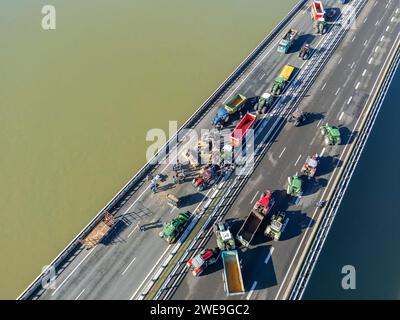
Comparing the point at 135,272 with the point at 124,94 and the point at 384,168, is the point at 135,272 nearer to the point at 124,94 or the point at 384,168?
the point at 124,94

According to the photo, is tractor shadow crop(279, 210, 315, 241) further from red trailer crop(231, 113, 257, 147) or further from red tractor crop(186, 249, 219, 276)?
red trailer crop(231, 113, 257, 147)

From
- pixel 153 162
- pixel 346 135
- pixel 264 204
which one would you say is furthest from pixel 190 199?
pixel 346 135

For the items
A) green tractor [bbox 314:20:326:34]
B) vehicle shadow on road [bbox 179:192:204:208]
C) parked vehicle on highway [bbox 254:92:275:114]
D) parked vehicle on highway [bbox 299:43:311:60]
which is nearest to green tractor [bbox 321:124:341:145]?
parked vehicle on highway [bbox 254:92:275:114]

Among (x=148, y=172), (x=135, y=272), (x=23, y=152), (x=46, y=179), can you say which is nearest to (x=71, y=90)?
(x=23, y=152)

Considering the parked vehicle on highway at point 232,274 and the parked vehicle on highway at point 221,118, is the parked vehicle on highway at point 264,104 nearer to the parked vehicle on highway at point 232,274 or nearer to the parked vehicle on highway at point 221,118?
the parked vehicle on highway at point 221,118

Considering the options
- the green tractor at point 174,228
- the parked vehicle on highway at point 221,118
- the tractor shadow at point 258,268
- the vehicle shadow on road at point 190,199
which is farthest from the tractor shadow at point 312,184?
the green tractor at point 174,228

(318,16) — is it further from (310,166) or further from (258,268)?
(258,268)
